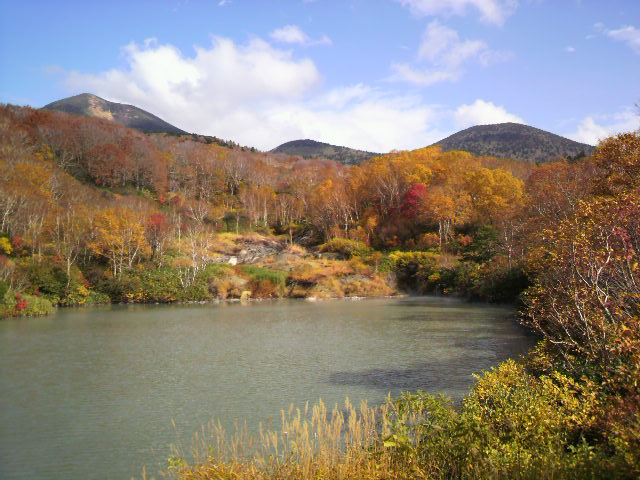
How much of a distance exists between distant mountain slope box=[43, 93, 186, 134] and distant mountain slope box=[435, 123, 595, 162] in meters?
99.3

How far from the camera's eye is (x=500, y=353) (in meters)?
18.5

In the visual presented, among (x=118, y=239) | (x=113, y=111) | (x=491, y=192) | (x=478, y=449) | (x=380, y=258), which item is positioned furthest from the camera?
(x=113, y=111)

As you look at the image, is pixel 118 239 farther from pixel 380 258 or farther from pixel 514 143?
pixel 514 143

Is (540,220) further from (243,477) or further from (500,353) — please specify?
(243,477)

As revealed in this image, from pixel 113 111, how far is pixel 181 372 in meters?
190

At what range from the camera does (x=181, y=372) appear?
54.6 feet

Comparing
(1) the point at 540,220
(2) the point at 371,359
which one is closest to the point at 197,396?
(2) the point at 371,359

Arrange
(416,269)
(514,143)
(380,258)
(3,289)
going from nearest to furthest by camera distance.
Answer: (3,289)
(416,269)
(380,258)
(514,143)

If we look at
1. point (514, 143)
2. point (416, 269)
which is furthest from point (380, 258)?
point (514, 143)

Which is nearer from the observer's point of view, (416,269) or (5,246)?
(5,246)

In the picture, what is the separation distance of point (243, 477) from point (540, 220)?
2574 centimetres

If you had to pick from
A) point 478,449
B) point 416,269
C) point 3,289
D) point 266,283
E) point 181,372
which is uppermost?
point 416,269

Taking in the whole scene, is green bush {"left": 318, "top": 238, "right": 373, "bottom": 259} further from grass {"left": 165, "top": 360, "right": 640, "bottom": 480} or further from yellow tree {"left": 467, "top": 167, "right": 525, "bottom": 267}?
grass {"left": 165, "top": 360, "right": 640, "bottom": 480}

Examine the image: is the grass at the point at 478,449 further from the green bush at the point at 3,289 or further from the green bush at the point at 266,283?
the green bush at the point at 266,283
